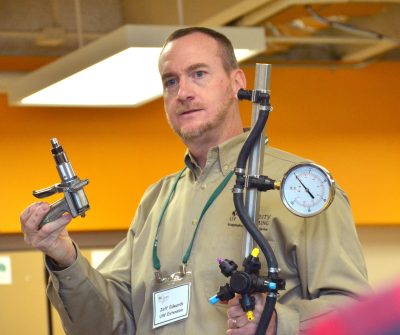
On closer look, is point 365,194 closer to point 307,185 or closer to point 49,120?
→ point 49,120

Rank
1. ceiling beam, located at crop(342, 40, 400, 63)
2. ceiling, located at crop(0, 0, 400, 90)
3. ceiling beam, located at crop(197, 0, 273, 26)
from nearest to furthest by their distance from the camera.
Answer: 1. ceiling beam, located at crop(197, 0, 273, 26)
2. ceiling, located at crop(0, 0, 400, 90)
3. ceiling beam, located at crop(342, 40, 400, 63)

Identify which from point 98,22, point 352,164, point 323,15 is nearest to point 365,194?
point 352,164

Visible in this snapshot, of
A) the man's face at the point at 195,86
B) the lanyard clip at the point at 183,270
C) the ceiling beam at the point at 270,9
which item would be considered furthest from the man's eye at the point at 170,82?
the ceiling beam at the point at 270,9

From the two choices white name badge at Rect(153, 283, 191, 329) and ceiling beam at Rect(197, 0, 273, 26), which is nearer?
white name badge at Rect(153, 283, 191, 329)

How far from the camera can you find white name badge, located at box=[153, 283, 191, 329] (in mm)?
2018

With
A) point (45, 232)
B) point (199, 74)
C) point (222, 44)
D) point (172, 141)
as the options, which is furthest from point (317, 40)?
point (45, 232)

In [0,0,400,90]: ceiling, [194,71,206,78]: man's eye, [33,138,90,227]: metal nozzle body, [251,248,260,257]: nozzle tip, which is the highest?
[0,0,400,90]: ceiling

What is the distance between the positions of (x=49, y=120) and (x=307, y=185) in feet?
14.3

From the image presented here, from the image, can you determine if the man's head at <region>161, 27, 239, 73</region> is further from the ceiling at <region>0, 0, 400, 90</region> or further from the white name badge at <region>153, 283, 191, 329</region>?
the ceiling at <region>0, 0, 400, 90</region>

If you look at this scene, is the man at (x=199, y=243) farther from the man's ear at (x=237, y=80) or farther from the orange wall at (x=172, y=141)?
the orange wall at (x=172, y=141)

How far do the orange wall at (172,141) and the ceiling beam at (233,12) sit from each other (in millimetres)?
1305

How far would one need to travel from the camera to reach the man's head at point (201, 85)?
2.13 metres

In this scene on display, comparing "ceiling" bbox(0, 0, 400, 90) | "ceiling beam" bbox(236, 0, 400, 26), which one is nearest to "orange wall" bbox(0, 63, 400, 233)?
"ceiling" bbox(0, 0, 400, 90)

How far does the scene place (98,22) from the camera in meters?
6.18
